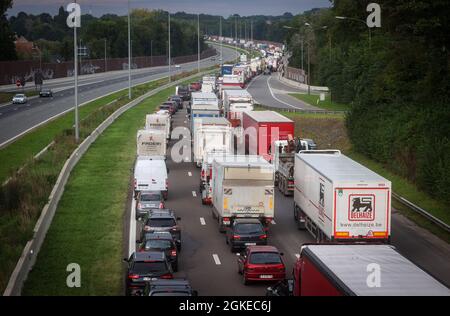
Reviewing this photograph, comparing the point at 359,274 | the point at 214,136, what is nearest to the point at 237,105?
the point at 214,136

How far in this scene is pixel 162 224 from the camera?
35719mm

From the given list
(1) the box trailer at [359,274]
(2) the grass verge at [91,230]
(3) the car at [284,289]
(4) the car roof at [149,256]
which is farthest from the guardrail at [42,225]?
(1) the box trailer at [359,274]

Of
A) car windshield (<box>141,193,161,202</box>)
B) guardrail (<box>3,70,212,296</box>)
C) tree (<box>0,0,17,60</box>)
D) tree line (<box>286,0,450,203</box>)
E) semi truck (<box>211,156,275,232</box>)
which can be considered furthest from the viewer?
tree (<box>0,0,17,60</box>)

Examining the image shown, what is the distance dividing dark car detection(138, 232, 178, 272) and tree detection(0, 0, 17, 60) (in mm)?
117655

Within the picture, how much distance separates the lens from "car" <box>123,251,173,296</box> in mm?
26828

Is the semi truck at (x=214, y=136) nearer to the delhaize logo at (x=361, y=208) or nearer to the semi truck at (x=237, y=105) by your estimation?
the semi truck at (x=237, y=105)

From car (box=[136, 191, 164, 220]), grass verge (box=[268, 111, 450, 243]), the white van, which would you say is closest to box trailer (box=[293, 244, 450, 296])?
grass verge (box=[268, 111, 450, 243])

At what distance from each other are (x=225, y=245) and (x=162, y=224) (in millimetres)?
2691

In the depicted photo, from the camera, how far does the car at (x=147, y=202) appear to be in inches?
1606

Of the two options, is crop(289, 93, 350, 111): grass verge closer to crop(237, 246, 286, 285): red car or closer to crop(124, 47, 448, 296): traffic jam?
crop(124, 47, 448, 296): traffic jam

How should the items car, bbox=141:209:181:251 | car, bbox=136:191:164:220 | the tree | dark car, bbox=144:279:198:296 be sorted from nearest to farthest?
dark car, bbox=144:279:198:296 < car, bbox=141:209:181:251 < car, bbox=136:191:164:220 < the tree

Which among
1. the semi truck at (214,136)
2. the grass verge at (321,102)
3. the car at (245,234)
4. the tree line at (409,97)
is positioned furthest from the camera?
the grass verge at (321,102)

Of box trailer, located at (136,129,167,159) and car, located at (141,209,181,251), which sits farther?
box trailer, located at (136,129,167,159)

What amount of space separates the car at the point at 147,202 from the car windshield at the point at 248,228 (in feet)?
21.4
